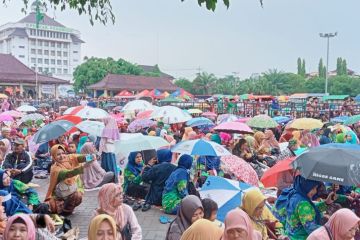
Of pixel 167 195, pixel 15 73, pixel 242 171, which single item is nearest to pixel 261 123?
pixel 242 171

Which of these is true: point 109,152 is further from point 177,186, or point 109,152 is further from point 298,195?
point 298,195

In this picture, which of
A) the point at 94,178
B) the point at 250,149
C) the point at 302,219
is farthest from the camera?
the point at 250,149

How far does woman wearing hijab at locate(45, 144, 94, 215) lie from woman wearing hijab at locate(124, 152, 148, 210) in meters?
1.10

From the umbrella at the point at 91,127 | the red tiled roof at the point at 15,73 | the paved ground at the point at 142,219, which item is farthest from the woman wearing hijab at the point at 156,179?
the red tiled roof at the point at 15,73

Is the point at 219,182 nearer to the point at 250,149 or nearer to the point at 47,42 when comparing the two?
the point at 250,149

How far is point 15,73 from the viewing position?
39.2m

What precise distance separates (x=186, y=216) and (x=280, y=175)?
2.27 metres

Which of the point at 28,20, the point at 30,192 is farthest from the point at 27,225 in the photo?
the point at 28,20

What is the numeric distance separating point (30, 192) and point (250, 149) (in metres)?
4.73

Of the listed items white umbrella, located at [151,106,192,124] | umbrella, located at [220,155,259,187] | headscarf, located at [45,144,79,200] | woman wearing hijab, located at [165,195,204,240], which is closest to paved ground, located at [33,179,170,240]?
headscarf, located at [45,144,79,200]

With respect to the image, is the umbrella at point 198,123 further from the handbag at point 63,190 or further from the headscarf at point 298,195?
the headscarf at point 298,195

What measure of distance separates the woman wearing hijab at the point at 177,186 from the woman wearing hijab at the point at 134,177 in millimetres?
819

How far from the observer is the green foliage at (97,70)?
52.1 m

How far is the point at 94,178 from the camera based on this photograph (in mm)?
9039
